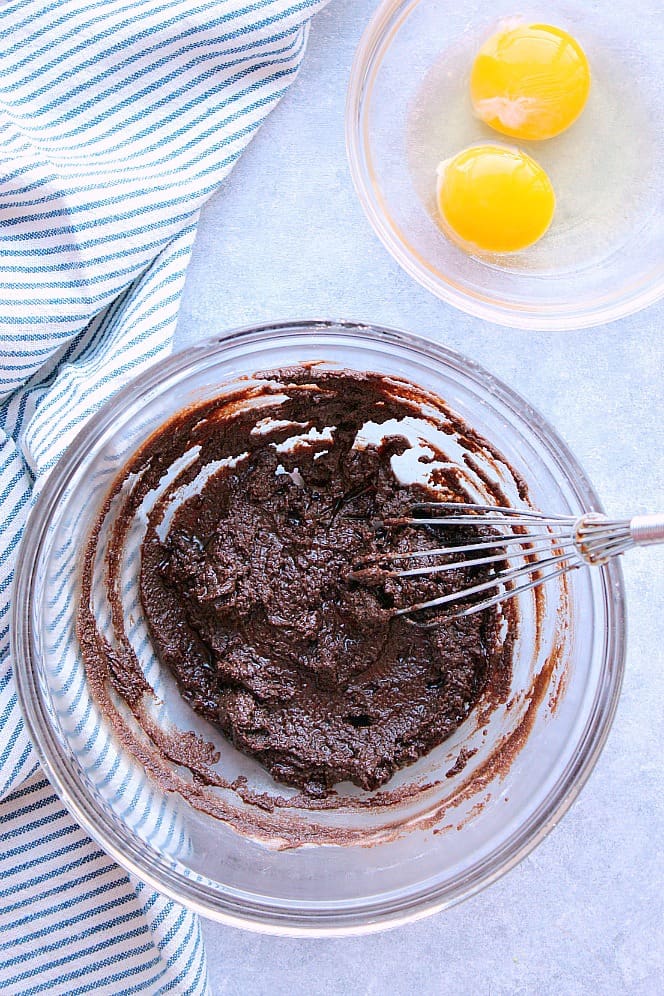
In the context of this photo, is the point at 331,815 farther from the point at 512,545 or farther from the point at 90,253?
the point at 90,253

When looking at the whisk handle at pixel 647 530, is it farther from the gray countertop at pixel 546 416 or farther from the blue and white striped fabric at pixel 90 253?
the blue and white striped fabric at pixel 90 253

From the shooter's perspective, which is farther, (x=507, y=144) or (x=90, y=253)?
(x=507, y=144)

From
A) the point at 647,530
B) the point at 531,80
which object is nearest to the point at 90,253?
the point at 531,80

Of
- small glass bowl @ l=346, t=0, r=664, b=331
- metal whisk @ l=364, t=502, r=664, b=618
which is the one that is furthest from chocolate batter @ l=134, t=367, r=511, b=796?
small glass bowl @ l=346, t=0, r=664, b=331

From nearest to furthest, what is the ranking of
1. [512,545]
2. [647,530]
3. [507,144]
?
[647,530]
[512,545]
[507,144]

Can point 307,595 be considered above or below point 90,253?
below

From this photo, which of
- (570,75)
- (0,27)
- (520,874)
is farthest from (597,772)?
(0,27)

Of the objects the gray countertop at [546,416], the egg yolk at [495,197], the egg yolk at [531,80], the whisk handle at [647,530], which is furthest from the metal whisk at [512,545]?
the egg yolk at [531,80]
